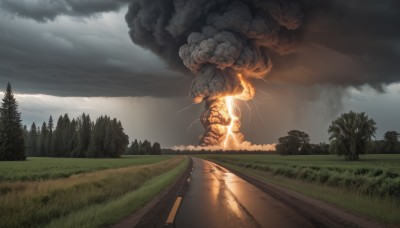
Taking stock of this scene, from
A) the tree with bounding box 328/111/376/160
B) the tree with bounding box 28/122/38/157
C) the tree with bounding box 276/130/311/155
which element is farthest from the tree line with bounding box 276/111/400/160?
A: the tree with bounding box 28/122/38/157

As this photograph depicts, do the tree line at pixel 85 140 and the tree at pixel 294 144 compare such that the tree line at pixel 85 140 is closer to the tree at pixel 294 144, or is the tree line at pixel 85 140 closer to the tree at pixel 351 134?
the tree at pixel 294 144

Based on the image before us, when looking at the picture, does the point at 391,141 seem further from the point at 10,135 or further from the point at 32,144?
the point at 32,144

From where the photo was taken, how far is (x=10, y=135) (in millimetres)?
72938

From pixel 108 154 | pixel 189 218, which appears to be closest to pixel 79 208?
pixel 189 218

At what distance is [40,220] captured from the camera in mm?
9500

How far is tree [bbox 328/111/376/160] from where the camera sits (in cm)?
6725

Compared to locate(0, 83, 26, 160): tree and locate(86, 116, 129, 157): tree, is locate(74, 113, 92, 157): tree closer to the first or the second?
locate(86, 116, 129, 157): tree

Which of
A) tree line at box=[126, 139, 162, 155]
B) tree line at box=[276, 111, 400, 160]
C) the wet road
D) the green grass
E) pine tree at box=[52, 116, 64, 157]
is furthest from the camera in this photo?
tree line at box=[126, 139, 162, 155]

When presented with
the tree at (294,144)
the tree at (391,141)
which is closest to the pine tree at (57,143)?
the tree at (294,144)

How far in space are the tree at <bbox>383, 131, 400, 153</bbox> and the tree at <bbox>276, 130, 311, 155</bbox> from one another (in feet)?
81.4

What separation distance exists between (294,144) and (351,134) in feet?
201

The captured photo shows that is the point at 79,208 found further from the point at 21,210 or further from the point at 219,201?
the point at 219,201

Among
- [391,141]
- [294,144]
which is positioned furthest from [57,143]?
[391,141]

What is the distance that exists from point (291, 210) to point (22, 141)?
243 ft
